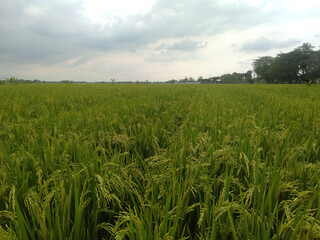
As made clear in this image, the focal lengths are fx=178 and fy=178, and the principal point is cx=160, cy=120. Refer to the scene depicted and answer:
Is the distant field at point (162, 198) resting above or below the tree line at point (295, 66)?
below

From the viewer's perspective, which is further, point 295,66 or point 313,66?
point 295,66

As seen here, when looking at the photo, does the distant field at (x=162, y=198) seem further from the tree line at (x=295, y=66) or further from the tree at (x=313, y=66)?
the tree line at (x=295, y=66)

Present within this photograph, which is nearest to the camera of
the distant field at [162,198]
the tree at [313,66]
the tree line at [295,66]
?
the distant field at [162,198]

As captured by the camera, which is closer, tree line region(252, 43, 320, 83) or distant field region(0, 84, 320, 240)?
distant field region(0, 84, 320, 240)

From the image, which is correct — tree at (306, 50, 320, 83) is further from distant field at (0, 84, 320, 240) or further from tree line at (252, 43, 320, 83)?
distant field at (0, 84, 320, 240)

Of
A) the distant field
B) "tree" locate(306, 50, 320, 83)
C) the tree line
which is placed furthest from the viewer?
the tree line

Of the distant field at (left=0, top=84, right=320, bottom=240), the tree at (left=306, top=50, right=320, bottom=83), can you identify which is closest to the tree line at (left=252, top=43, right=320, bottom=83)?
the tree at (left=306, top=50, right=320, bottom=83)

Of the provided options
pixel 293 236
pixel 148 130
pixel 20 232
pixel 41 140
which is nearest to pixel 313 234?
pixel 293 236

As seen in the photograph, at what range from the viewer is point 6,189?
3.17 ft

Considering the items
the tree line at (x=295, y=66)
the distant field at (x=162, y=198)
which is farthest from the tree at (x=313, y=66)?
the distant field at (x=162, y=198)

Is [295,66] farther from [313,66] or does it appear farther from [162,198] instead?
[162,198]

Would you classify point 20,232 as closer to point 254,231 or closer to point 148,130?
point 254,231

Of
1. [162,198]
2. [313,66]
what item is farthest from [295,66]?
[162,198]

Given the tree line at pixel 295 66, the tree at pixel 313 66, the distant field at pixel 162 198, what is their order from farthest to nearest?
the tree line at pixel 295 66 < the tree at pixel 313 66 < the distant field at pixel 162 198
